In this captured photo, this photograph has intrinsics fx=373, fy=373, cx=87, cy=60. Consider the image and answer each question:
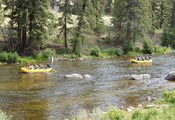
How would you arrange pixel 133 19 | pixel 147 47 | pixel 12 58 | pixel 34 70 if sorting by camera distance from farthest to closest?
pixel 133 19, pixel 147 47, pixel 12 58, pixel 34 70

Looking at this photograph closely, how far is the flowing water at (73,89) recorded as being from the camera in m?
26.7

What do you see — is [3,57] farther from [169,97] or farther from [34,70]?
[169,97]

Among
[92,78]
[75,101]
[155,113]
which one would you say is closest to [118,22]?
[92,78]

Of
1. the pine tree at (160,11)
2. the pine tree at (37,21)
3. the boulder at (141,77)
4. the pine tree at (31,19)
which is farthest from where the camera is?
the pine tree at (160,11)

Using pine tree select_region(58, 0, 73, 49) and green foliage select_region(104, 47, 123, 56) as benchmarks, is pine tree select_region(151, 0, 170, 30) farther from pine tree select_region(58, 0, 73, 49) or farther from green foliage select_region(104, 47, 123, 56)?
pine tree select_region(58, 0, 73, 49)

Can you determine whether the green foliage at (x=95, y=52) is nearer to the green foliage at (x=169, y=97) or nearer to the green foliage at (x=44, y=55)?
the green foliage at (x=44, y=55)

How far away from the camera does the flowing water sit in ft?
87.5

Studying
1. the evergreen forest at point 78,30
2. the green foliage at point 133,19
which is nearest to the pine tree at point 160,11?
the evergreen forest at point 78,30

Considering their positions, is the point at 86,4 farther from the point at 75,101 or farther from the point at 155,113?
the point at 155,113

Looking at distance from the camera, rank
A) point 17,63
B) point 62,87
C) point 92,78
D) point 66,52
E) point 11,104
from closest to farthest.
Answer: point 11,104, point 62,87, point 92,78, point 17,63, point 66,52

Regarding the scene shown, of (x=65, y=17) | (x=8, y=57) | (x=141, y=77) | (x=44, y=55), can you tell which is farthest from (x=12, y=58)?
(x=141, y=77)

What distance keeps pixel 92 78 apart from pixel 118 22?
33.7 meters

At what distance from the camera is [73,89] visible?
33500mm

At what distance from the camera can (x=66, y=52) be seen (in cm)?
5909
